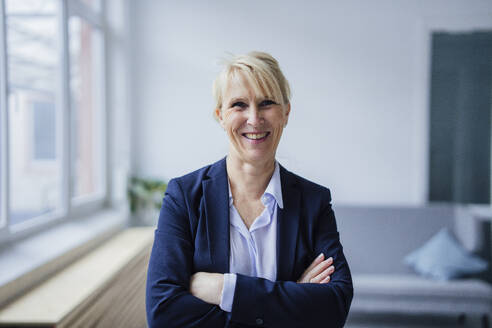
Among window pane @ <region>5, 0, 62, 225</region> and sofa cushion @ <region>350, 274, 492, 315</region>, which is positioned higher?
window pane @ <region>5, 0, 62, 225</region>

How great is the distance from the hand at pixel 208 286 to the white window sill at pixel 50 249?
88 centimetres

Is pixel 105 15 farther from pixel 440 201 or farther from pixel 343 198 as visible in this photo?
pixel 440 201

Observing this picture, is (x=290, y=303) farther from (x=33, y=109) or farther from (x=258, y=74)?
(x=33, y=109)

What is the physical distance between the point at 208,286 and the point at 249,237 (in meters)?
0.14

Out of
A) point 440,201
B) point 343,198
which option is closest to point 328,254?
point 343,198

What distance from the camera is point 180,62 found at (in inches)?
112

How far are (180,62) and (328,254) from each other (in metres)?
2.17

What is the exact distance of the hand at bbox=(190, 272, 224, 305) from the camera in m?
0.90

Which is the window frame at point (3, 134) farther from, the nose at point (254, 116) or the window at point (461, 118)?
the window at point (461, 118)

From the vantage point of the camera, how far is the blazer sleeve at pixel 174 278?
893 millimetres

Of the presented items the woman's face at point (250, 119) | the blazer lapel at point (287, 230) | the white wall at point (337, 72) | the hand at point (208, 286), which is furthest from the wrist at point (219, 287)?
the white wall at point (337, 72)

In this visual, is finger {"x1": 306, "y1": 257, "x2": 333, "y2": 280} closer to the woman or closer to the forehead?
the woman

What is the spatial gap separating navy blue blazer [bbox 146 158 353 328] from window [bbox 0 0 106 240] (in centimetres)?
114

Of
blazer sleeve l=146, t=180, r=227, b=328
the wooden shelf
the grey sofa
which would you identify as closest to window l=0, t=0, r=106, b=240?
the wooden shelf
